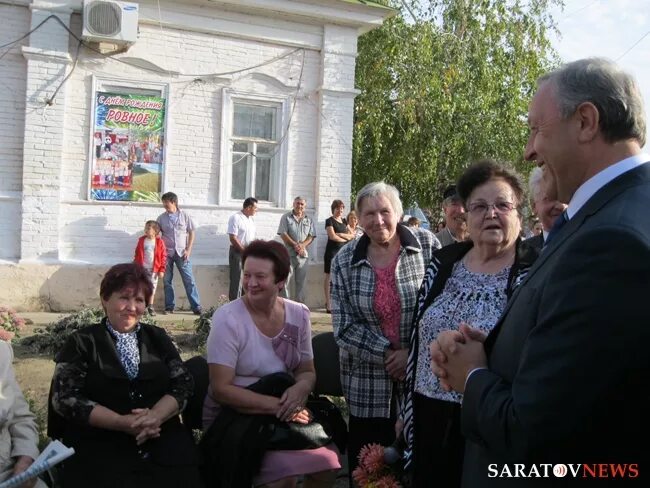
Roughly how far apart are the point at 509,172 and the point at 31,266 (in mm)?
8079

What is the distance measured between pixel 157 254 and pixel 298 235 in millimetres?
2132

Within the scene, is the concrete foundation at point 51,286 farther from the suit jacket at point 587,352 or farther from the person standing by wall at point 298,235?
the suit jacket at point 587,352

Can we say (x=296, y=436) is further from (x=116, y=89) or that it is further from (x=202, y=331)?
(x=116, y=89)

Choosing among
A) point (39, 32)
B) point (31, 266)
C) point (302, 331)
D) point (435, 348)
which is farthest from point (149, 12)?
point (435, 348)

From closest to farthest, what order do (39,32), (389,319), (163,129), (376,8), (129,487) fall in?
(129,487), (389,319), (39,32), (163,129), (376,8)

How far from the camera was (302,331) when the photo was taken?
362cm

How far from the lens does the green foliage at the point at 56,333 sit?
7.08 metres

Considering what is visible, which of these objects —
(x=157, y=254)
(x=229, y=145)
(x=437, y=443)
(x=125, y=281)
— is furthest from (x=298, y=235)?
(x=437, y=443)

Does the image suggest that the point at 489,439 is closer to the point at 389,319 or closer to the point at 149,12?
the point at 389,319

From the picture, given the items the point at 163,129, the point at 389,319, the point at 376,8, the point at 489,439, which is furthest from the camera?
the point at 376,8

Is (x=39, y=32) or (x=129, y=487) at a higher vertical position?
(x=39, y=32)

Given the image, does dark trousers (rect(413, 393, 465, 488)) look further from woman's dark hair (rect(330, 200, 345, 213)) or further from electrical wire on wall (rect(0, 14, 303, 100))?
electrical wire on wall (rect(0, 14, 303, 100))

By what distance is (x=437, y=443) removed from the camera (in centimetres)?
276

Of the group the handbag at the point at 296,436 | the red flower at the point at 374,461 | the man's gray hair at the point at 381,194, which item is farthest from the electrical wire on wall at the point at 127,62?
the red flower at the point at 374,461
